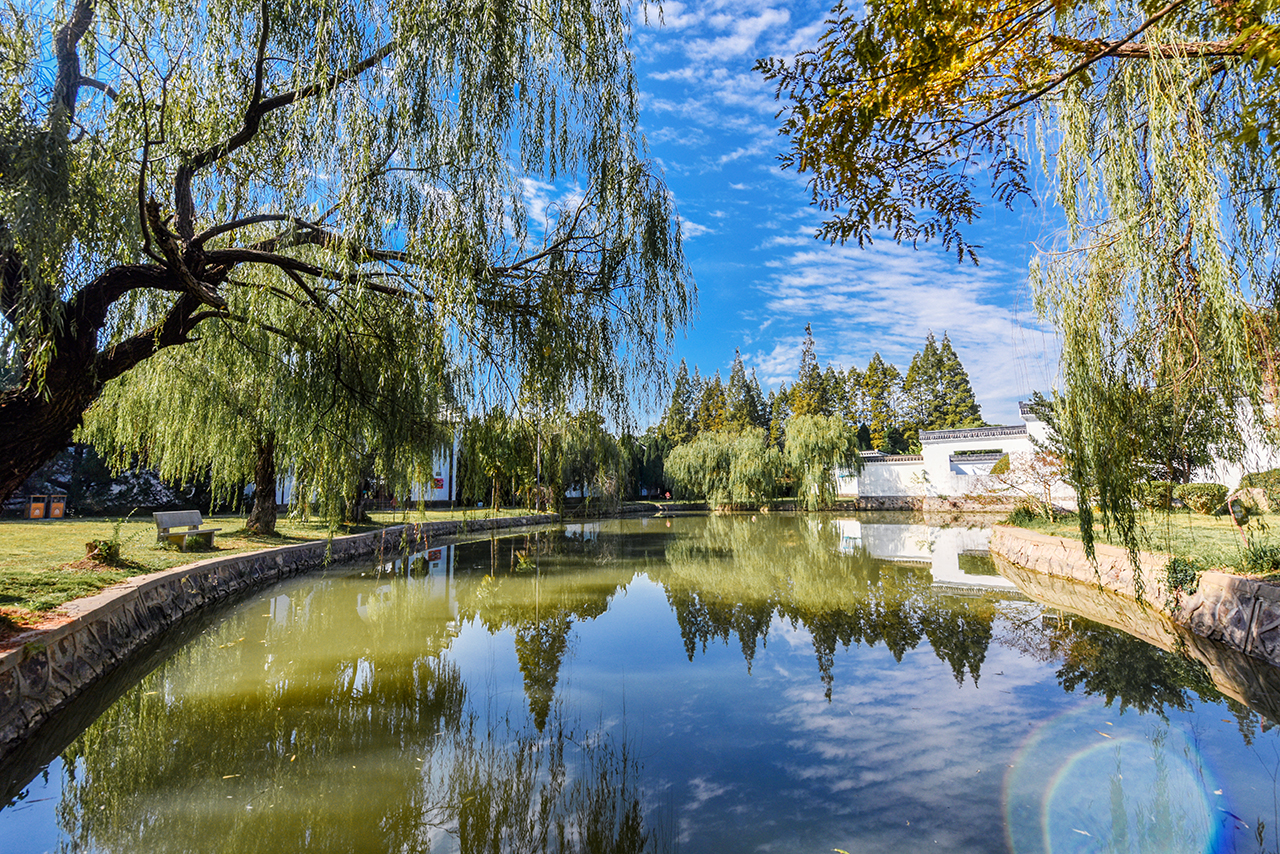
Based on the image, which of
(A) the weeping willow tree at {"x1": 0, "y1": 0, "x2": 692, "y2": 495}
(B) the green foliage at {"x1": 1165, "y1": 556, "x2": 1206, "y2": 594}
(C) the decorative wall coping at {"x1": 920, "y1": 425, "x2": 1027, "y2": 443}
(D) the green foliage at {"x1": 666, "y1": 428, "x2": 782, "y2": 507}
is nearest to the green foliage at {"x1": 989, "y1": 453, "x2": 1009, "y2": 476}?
(C) the decorative wall coping at {"x1": 920, "y1": 425, "x2": 1027, "y2": 443}

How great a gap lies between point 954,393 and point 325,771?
1741 inches

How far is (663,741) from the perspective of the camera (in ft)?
12.0

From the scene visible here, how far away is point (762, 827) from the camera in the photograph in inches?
107

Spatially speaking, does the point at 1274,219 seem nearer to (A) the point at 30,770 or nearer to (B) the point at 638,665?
(B) the point at 638,665

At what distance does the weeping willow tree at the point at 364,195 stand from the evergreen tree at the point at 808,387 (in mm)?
39895

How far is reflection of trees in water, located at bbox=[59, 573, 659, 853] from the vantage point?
2.62 metres

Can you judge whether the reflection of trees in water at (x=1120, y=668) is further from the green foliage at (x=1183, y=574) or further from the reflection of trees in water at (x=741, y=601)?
the green foliage at (x=1183, y=574)

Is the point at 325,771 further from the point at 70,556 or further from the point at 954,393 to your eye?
the point at 954,393

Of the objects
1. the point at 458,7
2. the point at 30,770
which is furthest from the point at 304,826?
the point at 458,7

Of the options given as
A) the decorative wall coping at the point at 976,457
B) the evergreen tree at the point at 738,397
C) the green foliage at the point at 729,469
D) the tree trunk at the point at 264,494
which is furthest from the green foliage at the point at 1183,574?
the evergreen tree at the point at 738,397

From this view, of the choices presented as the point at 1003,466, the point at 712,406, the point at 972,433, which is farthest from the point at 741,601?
the point at 712,406

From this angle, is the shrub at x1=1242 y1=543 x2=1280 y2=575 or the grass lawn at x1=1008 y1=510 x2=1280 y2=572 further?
the grass lawn at x1=1008 y1=510 x2=1280 y2=572

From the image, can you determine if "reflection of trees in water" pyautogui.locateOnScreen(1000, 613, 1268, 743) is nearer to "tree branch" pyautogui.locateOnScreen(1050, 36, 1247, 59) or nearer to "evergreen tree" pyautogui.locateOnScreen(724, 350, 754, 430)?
"tree branch" pyautogui.locateOnScreen(1050, 36, 1247, 59)

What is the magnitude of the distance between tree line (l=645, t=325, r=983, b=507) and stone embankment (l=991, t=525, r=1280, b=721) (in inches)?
644
